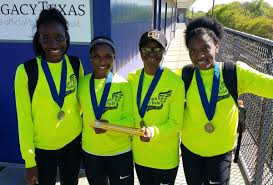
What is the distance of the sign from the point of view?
3.83m

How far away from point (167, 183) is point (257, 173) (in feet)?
4.59

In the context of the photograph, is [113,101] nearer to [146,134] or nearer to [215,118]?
[146,134]

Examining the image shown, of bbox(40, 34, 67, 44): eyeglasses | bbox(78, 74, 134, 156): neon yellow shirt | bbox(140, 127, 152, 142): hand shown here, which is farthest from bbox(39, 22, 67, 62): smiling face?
bbox(140, 127, 152, 142): hand

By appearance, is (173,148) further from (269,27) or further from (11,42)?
(269,27)

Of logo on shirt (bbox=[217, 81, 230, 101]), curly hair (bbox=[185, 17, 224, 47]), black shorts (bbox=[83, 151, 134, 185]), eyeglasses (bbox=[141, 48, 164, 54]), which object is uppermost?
curly hair (bbox=[185, 17, 224, 47])

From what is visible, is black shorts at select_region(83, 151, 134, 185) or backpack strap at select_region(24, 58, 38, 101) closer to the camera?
backpack strap at select_region(24, 58, 38, 101)

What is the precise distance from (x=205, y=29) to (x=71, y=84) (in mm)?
1208

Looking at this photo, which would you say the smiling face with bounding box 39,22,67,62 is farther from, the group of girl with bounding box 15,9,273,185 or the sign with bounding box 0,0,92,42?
the sign with bounding box 0,0,92,42

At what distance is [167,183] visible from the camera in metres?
2.75

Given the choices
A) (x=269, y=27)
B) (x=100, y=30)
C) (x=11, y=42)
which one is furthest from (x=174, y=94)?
(x=269, y=27)

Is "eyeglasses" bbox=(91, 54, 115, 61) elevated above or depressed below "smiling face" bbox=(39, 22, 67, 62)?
below

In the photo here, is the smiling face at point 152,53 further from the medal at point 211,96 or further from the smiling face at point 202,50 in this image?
the medal at point 211,96

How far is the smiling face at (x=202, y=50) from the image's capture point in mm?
2553

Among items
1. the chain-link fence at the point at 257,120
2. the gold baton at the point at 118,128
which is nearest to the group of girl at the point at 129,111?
the gold baton at the point at 118,128
